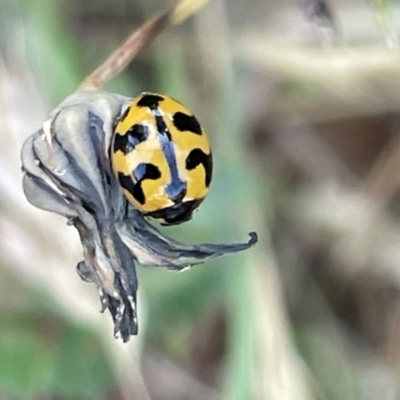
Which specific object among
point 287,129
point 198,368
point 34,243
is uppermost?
point 287,129

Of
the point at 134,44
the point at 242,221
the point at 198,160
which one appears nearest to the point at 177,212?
the point at 198,160

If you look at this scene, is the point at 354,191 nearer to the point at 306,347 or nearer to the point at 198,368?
the point at 306,347

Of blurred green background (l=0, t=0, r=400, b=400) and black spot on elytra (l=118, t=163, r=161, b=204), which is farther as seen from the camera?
blurred green background (l=0, t=0, r=400, b=400)

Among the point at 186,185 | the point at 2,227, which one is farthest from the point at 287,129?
the point at 186,185

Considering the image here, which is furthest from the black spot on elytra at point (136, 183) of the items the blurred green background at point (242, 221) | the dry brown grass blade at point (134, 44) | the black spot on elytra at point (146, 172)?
the blurred green background at point (242, 221)

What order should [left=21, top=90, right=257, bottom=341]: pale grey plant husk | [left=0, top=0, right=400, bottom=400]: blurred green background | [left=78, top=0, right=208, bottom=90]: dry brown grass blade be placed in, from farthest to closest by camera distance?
[left=0, top=0, right=400, bottom=400]: blurred green background < [left=78, top=0, right=208, bottom=90]: dry brown grass blade < [left=21, top=90, right=257, bottom=341]: pale grey plant husk

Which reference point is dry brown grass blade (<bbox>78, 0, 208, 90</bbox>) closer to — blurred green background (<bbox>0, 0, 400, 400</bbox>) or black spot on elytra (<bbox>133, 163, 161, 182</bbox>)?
black spot on elytra (<bbox>133, 163, 161, 182</bbox>)

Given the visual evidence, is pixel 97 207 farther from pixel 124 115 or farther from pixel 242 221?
pixel 242 221

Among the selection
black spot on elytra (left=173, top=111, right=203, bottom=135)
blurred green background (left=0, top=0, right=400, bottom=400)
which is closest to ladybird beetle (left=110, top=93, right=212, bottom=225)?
black spot on elytra (left=173, top=111, right=203, bottom=135)
